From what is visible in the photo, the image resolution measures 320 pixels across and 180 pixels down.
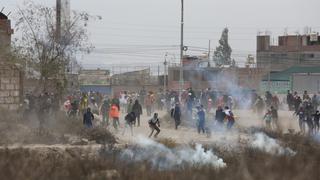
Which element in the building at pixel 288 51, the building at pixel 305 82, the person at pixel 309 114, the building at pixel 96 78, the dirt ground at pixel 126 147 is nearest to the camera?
the dirt ground at pixel 126 147

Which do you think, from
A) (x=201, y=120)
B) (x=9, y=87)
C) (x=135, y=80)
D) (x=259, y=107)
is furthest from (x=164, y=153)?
(x=135, y=80)

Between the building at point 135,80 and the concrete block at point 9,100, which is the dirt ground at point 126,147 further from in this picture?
the building at point 135,80

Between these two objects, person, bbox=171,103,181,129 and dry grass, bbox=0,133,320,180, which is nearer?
dry grass, bbox=0,133,320,180

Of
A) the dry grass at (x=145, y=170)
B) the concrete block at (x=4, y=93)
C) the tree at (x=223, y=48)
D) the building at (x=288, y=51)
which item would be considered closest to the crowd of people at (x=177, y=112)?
the concrete block at (x=4, y=93)

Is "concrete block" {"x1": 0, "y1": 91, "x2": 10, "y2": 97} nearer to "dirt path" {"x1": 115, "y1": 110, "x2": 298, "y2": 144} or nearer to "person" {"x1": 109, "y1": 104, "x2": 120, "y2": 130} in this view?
"person" {"x1": 109, "y1": 104, "x2": 120, "y2": 130}

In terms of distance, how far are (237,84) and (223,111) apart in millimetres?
26207

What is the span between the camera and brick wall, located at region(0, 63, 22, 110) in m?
32.2

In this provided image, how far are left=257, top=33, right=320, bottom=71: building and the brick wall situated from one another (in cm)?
5945

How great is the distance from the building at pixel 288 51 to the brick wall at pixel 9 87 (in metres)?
59.4

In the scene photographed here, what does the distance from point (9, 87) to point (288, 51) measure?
65.8 metres

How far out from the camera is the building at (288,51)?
296ft

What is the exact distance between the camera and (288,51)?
9312 cm

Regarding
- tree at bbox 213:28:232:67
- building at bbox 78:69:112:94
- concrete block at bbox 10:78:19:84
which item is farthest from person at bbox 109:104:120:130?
tree at bbox 213:28:232:67

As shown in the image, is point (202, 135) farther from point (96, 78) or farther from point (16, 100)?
point (96, 78)
